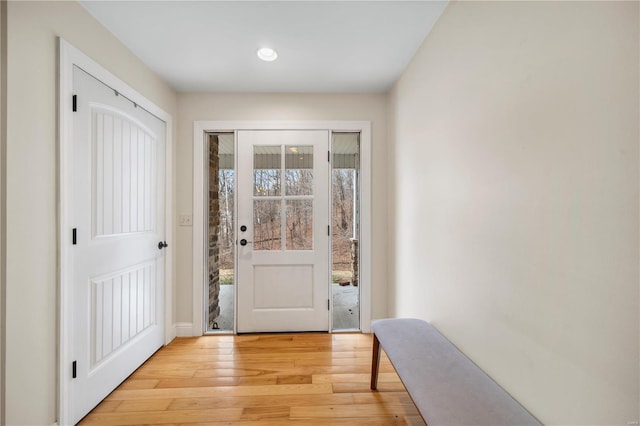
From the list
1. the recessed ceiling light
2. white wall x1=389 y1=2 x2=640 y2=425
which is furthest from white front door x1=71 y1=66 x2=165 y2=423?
white wall x1=389 y1=2 x2=640 y2=425

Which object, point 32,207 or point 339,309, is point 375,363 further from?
point 32,207

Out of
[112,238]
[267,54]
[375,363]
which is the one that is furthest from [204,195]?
[375,363]

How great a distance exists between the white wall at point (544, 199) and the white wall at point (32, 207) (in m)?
1.96

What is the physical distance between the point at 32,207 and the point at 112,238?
1.75 ft

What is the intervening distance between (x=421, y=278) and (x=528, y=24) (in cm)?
142

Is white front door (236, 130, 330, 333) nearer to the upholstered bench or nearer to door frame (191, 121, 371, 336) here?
door frame (191, 121, 371, 336)

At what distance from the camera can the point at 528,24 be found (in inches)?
Answer: 38.5

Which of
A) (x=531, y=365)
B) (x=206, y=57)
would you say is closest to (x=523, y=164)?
(x=531, y=365)

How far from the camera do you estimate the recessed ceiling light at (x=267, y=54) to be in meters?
1.90

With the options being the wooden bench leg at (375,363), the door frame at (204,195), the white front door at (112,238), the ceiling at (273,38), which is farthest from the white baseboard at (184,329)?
the ceiling at (273,38)

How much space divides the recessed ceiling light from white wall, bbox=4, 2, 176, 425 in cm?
98

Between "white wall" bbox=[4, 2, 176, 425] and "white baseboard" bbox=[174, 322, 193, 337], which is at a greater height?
"white wall" bbox=[4, 2, 176, 425]

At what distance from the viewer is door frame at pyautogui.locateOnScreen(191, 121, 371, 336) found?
2551 millimetres

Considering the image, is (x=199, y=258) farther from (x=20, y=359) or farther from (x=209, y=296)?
(x=20, y=359)
